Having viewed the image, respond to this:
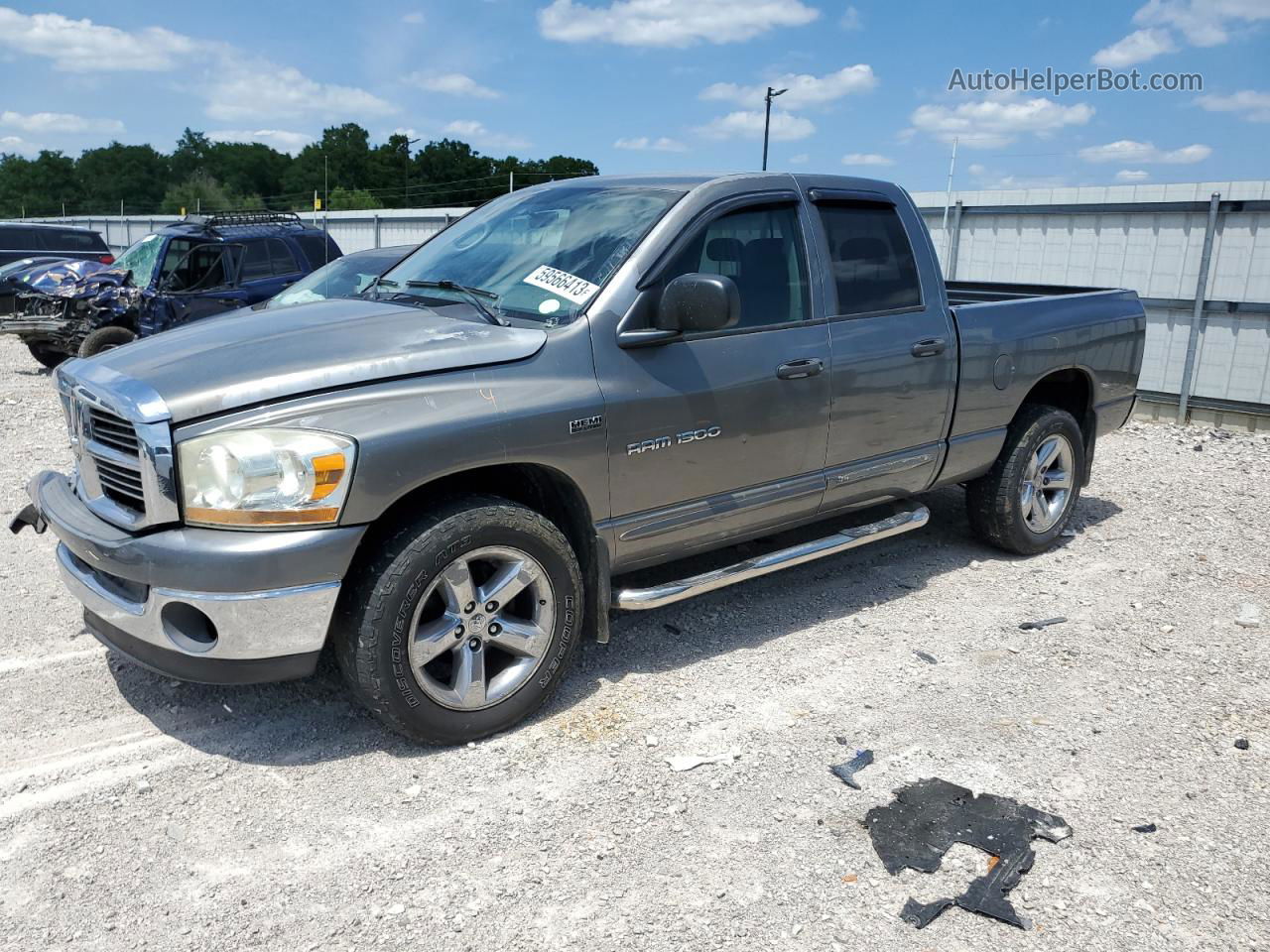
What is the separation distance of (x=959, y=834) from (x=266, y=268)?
1060 cm

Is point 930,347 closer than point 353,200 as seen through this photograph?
Yes

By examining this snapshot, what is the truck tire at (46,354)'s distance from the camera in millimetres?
12414

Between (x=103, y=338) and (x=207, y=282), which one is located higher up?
(x=207, y=282)

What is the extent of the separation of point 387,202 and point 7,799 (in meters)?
62.6

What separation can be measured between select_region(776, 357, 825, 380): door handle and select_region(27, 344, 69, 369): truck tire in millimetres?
11449

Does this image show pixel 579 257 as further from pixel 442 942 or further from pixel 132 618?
pixel 442 942

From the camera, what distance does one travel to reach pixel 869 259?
4539 mm

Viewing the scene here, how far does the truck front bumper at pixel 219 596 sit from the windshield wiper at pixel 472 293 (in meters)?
1.03

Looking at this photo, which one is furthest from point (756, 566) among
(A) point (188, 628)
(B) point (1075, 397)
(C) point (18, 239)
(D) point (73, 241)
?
(D) point (73, 241)

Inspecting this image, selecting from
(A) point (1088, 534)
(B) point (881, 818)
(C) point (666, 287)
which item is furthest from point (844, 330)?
(A) point (1088, 534)

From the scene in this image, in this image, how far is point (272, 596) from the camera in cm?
295

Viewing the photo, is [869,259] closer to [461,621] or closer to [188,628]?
[461,621]

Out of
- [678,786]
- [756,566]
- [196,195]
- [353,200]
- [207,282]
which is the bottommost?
[678,786]

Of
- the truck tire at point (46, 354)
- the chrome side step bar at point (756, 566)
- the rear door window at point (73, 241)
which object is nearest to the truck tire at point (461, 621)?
the chrome side step bar at point (756, 566)
